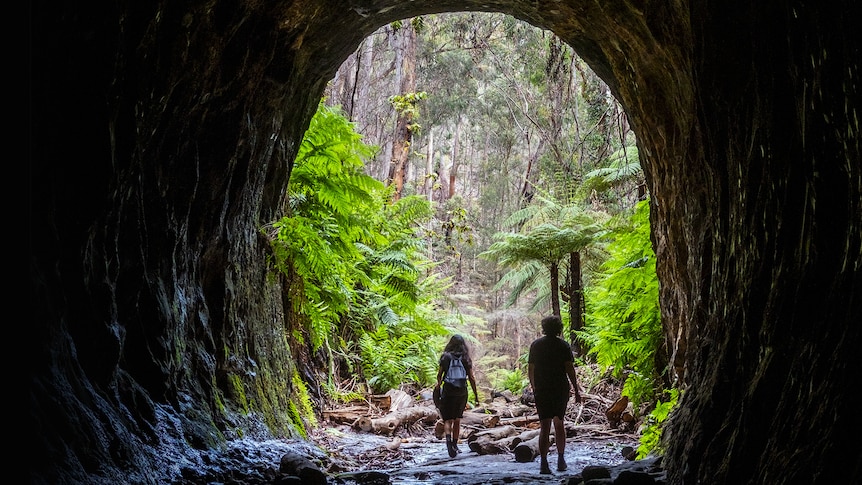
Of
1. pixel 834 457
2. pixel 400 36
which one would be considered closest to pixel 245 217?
pixel 834 457

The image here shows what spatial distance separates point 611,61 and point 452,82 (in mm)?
19733

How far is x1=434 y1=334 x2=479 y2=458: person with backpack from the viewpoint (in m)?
8.64

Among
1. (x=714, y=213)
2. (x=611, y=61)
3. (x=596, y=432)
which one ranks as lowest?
(x=596, y=432)

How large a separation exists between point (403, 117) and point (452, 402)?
9.82 meters

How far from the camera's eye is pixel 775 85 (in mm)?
3043

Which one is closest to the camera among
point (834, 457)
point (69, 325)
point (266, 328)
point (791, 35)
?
point (834, 457)

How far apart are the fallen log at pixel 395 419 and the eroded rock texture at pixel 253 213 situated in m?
3.82

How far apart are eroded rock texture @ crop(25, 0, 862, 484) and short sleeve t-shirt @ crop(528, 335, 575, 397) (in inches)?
46.1

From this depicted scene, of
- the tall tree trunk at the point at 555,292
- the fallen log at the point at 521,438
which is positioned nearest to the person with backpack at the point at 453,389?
the fallen log at the point at 521,438

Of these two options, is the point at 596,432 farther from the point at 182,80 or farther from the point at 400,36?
the point at 400,36

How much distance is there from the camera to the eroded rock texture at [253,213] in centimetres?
255

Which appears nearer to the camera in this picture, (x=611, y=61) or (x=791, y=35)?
(x=791, y=35)

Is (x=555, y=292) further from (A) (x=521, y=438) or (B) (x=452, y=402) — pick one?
(B) (x=452, y=402)

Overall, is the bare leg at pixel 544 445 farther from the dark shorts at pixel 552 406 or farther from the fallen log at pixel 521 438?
the fallen log at pixel 521 438
